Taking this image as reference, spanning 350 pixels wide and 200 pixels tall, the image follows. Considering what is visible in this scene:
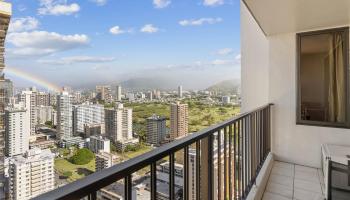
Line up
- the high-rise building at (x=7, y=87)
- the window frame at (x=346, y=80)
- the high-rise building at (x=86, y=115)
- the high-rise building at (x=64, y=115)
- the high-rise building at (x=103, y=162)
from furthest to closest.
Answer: the high-rise building at (x=86, y=115) < the high-rise building at (x=64, y=115) < the window frame at (x=346, y=80) < the high-rise building at (x=7, y=87) < the high-rise building at (x=103, y=162)

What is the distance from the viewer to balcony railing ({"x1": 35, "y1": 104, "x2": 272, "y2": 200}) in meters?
0.60

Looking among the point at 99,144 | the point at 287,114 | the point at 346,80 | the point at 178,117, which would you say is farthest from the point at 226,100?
the point at 99,144

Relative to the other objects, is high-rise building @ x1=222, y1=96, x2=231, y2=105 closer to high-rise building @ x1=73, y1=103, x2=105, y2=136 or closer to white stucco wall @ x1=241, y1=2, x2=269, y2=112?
white stucco wall @ x1=241, y1=2, x2=269, y2=112

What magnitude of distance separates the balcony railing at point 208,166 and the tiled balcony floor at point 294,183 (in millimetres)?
289

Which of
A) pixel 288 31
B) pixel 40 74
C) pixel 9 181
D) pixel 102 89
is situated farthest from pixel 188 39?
pixel 9 181

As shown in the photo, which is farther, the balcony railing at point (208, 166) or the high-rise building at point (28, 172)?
the high-rise building at point (28, 172)

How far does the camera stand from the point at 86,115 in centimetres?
523

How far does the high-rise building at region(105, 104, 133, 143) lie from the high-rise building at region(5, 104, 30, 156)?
4.48 feet

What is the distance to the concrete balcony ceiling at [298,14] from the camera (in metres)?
2.74

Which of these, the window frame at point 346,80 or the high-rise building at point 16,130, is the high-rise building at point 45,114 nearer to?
the high-rise building at point 16,130

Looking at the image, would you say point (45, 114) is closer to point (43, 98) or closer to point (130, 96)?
point (43, 98)

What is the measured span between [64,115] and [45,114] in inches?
15.0

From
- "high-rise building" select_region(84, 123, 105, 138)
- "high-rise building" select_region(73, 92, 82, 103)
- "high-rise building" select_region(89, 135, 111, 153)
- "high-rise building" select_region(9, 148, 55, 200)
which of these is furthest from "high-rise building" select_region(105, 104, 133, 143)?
"high-rise building" select_region(9, 148, 55, 200)

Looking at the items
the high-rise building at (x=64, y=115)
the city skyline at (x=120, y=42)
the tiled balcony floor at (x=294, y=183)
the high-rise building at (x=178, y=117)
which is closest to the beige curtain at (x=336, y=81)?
the tiled balcony floor at (x=294, y=183)
